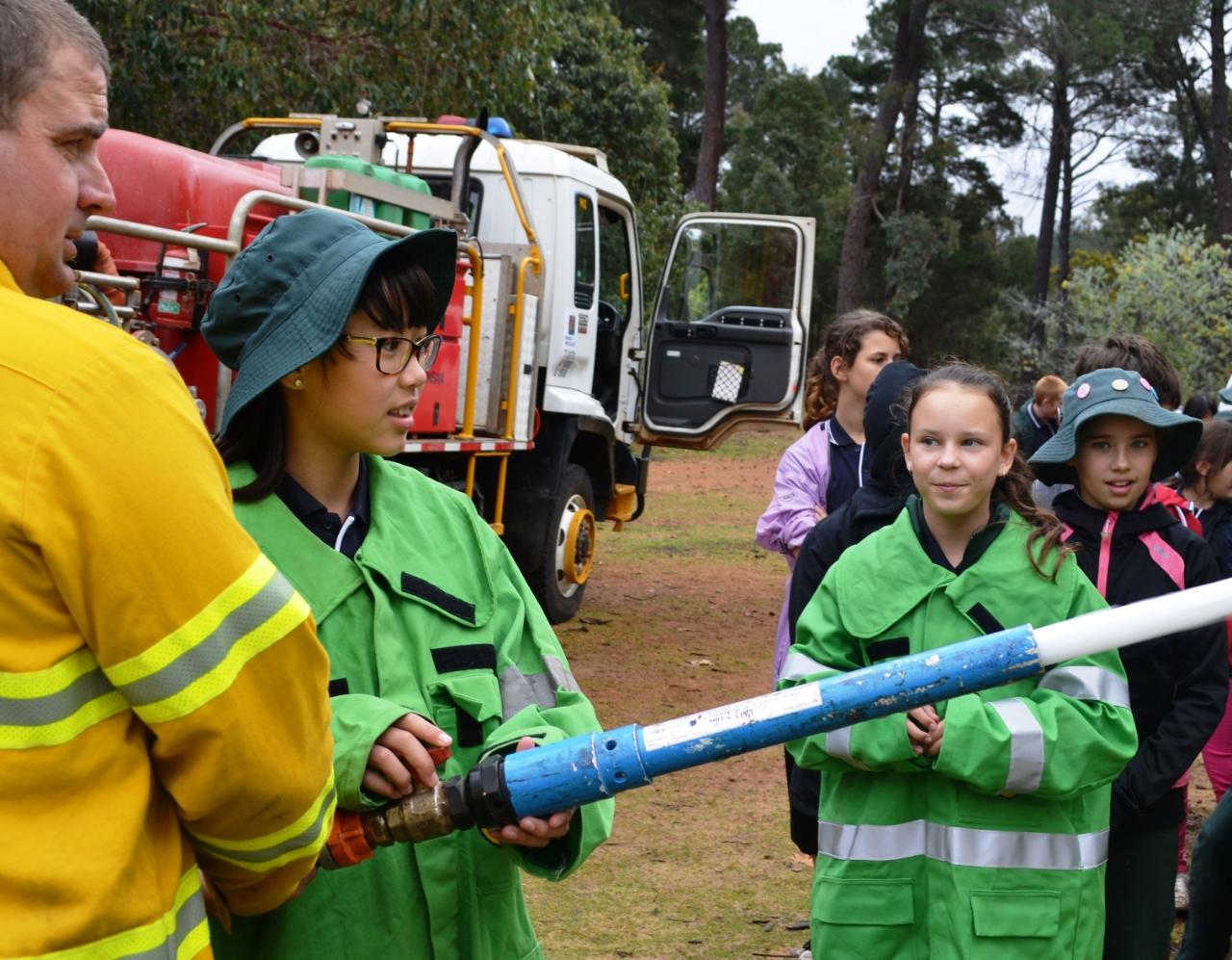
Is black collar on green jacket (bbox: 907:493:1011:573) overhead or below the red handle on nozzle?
overhead

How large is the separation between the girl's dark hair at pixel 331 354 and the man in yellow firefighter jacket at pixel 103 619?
68cm

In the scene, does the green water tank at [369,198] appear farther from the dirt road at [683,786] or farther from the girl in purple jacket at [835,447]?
the girl in purple jacket at [835,447]

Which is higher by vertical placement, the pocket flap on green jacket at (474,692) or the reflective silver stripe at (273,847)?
the pocket flap on green jacket at (474,692)

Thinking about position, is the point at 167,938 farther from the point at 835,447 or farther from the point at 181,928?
the point at 835,447

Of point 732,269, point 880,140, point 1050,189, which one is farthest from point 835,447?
point 1050,189

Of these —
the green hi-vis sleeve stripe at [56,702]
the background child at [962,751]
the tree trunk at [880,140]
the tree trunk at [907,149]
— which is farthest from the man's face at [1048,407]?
the tree trunk at [907,149]

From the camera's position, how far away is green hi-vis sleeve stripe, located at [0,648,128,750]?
142cm

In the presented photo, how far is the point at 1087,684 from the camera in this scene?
2.93 metres

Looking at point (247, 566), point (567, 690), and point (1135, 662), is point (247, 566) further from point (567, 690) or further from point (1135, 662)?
point (1135, 662)

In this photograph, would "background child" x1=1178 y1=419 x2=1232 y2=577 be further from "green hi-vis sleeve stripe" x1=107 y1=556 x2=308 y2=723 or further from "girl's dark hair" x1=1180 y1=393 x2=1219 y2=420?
"green hi-vis sleeve stripe" x1=107 y1=556 x2=308 y2=723

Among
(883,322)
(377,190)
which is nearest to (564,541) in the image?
(377,190)

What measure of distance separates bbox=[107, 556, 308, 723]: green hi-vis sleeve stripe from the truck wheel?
8589mm

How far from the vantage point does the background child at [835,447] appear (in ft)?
16.5

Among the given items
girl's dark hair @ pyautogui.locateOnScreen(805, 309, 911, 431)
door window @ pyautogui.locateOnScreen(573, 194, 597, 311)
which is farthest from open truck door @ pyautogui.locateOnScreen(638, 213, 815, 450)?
girl's dark hair @ pyautogui.locateOnScreen(805, 309, 911, 431)
